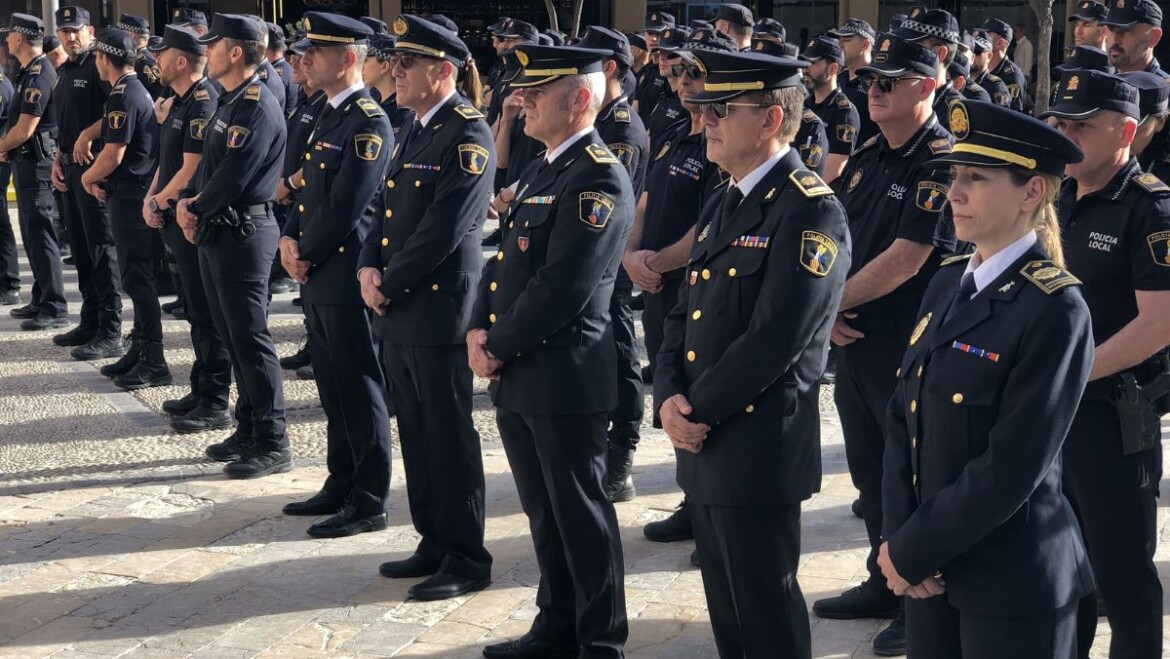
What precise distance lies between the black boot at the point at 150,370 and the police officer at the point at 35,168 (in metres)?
1.97

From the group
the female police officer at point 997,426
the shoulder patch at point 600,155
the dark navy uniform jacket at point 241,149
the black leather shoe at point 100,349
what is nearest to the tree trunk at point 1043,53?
the black leather shoe at point 100,349

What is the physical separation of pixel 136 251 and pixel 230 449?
→ 88.4 inches

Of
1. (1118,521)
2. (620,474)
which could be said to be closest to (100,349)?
(620,474)

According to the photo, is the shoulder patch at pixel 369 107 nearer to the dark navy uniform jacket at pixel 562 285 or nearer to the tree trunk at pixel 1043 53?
the dark navy uniform jacket at pixel 562 285

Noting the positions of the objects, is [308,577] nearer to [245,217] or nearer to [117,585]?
[117,585]

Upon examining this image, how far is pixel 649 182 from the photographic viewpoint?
20.7 feet

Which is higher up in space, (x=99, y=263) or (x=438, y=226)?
(x=438, y=226)

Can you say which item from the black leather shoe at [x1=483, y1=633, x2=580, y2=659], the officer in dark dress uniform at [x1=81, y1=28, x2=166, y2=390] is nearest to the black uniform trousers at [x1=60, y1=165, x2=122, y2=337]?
the officer in dark dress uniform at [x1=81, y1=28, x2=166, y2=390]

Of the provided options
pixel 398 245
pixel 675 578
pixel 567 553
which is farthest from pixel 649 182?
pixel 567 553

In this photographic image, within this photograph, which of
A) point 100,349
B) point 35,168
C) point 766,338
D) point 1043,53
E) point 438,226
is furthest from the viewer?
point 1043,53

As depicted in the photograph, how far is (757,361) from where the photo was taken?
370 centimetres

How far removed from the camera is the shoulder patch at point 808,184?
3801mm

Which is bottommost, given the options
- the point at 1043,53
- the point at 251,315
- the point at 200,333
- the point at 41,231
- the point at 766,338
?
the point at 200,333

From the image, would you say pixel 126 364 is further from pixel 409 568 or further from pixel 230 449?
pixel 409 568
